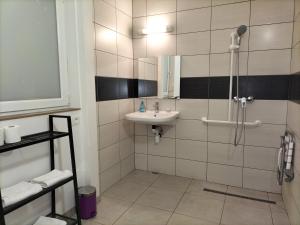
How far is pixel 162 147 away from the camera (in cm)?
288

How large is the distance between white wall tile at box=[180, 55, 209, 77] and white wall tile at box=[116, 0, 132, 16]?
35.5 inches

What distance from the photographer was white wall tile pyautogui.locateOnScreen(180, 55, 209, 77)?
2.52 m

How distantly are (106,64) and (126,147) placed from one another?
3.66ft

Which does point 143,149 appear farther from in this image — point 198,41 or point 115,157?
point 198,41

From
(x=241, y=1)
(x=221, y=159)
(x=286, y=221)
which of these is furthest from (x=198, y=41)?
(x=286, y=221)

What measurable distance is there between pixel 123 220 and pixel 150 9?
238 centimetres

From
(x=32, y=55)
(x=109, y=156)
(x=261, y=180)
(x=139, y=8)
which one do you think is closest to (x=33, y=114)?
(x=32, y=55)

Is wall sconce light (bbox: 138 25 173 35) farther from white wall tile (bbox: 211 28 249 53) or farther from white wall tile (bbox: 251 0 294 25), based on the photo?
white wall tile (bbox: 251 0 294 25)

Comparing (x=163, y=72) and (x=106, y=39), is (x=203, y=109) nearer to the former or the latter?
(x=163, y=72)

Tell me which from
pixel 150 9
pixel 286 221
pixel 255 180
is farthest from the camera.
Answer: pixel 150 9

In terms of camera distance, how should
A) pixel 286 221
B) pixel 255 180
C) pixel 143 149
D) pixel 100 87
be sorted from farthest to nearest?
pixel 143 149, pixel 255 180, pixel 100 87, pixel 286 221

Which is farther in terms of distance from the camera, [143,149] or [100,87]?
[143,149]

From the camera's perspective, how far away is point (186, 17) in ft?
8.35

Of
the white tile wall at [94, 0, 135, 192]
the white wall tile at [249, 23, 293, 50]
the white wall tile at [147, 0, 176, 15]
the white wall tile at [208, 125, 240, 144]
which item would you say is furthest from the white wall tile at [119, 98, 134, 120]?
the white wall tile at [249, 23, 293, 50]
